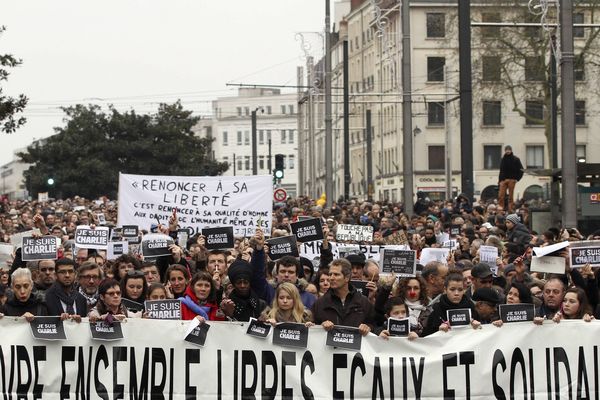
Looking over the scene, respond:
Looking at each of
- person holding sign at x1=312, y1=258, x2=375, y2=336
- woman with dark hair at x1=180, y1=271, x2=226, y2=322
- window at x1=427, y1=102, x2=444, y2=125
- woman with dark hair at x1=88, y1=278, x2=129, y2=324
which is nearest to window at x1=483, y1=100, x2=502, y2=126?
window at x1=427, y1=102, x2=444, y2=125

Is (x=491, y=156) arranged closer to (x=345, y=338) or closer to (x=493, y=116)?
(x=493, y=116)

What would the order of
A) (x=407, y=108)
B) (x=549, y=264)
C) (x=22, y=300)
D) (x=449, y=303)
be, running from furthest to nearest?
(x=407, y=108), (x=549, y=264), (x=449, y=303), (x=22, y=300)

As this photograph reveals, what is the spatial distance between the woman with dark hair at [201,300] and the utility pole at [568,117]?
10032mm

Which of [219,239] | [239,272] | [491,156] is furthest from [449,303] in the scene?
[491,156]

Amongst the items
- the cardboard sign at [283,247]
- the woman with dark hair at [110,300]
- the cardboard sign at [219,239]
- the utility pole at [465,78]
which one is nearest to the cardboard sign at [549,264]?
the cardboard sign at [283,247]

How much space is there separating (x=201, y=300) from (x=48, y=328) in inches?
58.0

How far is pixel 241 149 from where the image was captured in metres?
185

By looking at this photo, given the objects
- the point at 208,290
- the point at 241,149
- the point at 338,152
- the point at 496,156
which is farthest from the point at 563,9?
the point at 241,149

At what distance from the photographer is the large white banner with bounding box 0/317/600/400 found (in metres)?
11.1

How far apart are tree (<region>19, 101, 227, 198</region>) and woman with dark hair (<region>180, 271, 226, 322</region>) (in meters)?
73.9

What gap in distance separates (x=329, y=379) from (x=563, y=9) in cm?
1137

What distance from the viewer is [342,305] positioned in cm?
1184

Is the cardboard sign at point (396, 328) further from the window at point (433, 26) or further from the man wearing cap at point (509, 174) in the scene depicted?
the window at point (433, 26)

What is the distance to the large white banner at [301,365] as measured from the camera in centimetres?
1108
